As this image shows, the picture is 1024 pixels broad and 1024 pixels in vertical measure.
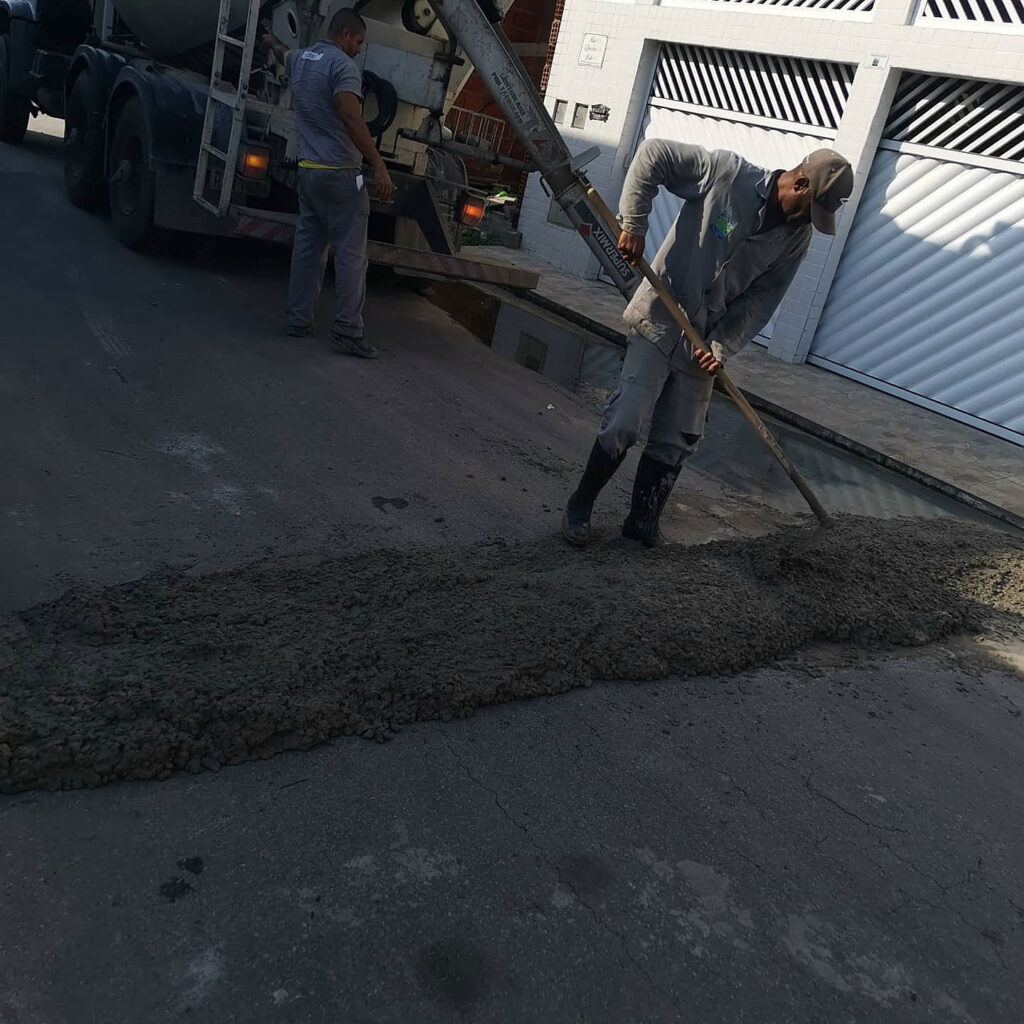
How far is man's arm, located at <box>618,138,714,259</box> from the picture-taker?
397 cm

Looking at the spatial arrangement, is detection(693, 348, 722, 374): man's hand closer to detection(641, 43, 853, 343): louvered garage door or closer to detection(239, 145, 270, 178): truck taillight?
detection(239, 145, 270, 178): truck taillight

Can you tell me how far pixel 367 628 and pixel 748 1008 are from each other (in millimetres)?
1710

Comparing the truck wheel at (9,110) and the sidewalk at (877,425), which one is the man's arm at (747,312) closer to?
the sidewalk at (877,425)

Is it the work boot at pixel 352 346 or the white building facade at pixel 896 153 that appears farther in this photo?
the white building facade at pixel 896 153

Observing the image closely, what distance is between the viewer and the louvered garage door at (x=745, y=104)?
9891 mm

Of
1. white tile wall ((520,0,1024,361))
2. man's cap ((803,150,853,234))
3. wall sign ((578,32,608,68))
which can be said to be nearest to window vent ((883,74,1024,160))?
white tile wall ((520,0,1024,361))

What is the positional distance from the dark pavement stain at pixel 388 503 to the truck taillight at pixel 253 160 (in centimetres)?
320

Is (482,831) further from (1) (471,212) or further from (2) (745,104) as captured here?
(2) (745,104)

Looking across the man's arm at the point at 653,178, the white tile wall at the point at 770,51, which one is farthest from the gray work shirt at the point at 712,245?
the white tile wall at the point at 770,51

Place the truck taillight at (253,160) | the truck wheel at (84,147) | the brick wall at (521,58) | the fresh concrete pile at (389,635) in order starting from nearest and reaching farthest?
1. the fresh concrete pile at (389,635)
2. the truck taillight at (253,160)
3. the truck wheel at (84,147)
4. the brick wall at (521,58)

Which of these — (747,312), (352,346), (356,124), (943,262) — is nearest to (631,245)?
(747,312)

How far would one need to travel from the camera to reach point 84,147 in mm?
8562

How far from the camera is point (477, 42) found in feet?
20.0

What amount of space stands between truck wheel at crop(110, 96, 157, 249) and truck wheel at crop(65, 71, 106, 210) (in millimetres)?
515
